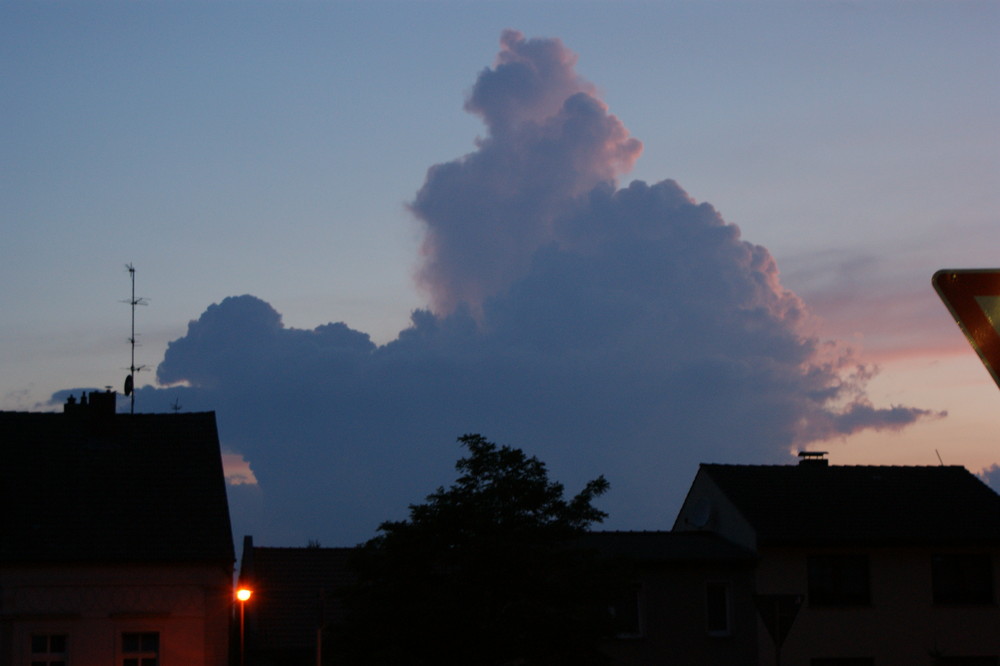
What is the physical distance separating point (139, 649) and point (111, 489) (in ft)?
15.2

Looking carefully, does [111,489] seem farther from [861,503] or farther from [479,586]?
[861,503]

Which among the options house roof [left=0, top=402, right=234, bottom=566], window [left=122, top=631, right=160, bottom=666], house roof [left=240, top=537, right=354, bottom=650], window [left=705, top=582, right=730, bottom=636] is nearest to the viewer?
window [left=122, top=631, right=160, bottom=666]

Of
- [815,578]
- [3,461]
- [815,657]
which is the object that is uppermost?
[3,461]

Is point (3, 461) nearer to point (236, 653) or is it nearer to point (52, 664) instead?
point (52, 664)

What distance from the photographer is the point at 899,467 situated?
127 ft

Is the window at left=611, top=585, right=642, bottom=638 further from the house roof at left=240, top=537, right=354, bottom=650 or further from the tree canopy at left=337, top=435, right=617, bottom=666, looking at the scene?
the tree canopy at left=337, top=435, right=617, bottom=666

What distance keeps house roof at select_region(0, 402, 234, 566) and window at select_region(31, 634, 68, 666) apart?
1910mm

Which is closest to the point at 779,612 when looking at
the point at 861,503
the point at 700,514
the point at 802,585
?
the point at 802,585

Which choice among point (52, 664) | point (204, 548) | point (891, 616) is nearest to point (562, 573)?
point (204, 548)

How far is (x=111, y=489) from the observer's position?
30.5m

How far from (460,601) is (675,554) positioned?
45.7 feet

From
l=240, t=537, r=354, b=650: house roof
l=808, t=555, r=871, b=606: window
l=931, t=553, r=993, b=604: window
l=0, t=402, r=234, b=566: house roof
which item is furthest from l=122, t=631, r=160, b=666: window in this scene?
l=931, t=553, r=993, b=604: window

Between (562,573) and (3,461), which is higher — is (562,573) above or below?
below

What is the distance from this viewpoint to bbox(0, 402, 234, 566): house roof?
28.6 meters
